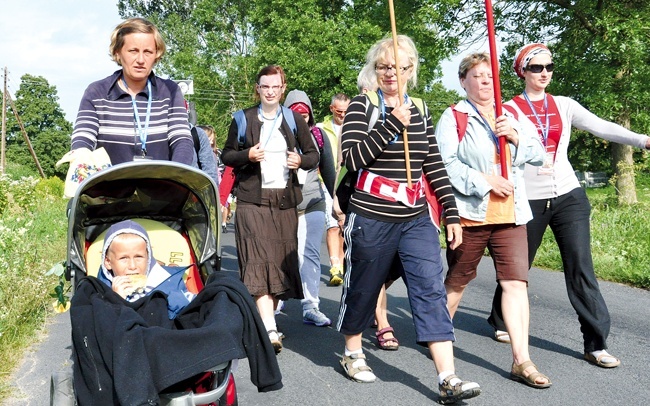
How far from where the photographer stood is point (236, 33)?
5400 centimetres

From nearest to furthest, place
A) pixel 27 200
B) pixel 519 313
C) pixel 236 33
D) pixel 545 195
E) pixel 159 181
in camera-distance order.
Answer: pixel 159 181 < pixel 519 313 < pixel 545 195 < pixel 27 200 < pixel 236 33

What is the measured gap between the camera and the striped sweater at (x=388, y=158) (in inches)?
185

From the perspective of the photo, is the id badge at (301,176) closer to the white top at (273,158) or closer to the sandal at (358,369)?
the white top at (273,158)

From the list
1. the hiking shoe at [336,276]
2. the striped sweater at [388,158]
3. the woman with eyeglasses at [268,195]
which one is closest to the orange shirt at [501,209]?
the striped sweater at [388,158]

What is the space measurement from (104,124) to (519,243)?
8.75 feet

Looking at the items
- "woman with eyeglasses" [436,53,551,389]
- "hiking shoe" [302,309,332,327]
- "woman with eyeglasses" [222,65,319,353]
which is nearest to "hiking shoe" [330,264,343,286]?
"hiking shoe" [302,309,332,327]

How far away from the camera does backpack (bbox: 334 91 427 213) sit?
16.0 feet

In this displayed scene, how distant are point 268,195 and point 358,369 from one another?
1717 millimetres

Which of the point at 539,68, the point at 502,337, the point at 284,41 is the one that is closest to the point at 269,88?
the point at 539,68

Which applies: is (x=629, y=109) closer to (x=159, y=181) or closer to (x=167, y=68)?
(x=159, y=181)

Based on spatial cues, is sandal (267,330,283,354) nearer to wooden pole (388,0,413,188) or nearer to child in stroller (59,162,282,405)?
child in stroller (59,162,282,405)

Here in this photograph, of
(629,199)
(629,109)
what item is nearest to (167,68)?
(629,109)

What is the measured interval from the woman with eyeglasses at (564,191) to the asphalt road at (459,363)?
0.34 meters

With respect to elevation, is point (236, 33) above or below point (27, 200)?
above
